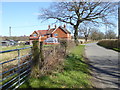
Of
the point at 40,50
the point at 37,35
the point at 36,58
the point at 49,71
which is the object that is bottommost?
the point at 49,71

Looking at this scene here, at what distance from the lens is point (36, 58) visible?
4.02 m

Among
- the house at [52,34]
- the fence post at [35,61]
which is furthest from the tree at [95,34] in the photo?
the fence post at [35,61]

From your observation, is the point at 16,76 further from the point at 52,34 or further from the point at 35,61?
the point at 52,34

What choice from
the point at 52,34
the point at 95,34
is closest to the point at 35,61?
the point at 52,34

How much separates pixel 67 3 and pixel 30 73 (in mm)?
16690

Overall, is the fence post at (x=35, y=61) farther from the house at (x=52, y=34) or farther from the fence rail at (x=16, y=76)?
the house at (x=52, y=34)

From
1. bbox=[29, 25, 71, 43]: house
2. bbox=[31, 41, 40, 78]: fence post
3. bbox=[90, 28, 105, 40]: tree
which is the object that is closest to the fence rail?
bbox=[31, 41, 40, 78]: fence post

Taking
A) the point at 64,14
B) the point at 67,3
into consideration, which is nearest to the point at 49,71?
the point at 67,3

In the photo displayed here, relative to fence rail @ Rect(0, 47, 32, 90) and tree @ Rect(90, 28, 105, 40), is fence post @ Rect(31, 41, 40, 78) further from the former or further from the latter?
tree @ Rect(90, 28, 105, 40)

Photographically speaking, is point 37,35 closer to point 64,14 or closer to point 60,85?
point 64,14

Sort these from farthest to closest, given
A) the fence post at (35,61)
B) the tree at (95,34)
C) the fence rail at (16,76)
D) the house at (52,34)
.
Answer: the tree at (95,34), the house at (52,34), the fence post at (35,61), the fence rail at (16,76)

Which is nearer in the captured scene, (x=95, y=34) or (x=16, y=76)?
(x=16, y=76)

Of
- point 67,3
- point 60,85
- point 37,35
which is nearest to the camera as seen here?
point 60,85

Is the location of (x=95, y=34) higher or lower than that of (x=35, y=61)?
higher
